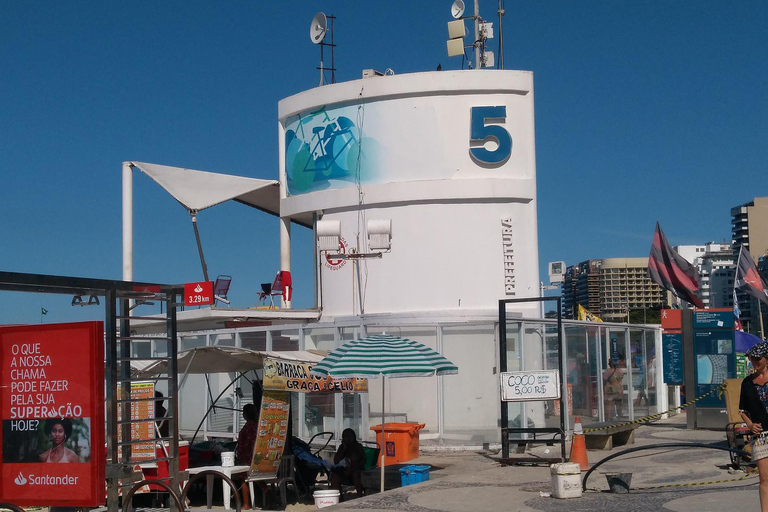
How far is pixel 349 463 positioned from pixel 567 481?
187 inches

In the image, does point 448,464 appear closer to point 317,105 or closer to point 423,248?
point 423,248

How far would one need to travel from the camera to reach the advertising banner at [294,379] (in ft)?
46.7

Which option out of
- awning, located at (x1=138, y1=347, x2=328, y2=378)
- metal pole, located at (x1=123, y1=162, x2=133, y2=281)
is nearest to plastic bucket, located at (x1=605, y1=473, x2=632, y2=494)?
awning, located at (x1=138, y1=347, x2=328, y2=378)

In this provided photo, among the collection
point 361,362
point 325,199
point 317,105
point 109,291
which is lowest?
point 361,362

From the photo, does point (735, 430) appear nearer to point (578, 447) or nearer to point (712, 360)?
point (578, 447)

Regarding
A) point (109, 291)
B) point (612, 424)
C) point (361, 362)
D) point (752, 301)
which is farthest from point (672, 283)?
point (752, 301)

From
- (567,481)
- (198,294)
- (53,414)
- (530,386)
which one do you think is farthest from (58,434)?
(530,386)

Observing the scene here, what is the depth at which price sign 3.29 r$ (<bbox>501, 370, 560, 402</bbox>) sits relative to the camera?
16.9 meters

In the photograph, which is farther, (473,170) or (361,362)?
(473,170)

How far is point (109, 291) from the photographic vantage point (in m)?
10.4

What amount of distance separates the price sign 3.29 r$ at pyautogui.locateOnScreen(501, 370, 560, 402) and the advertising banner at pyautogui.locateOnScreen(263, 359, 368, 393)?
2.97 metres

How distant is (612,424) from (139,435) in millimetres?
10120

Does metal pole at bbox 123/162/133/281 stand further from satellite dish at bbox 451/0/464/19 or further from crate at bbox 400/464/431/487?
crate at bbox 400/464/431/487

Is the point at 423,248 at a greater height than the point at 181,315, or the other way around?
the point at 423,248
